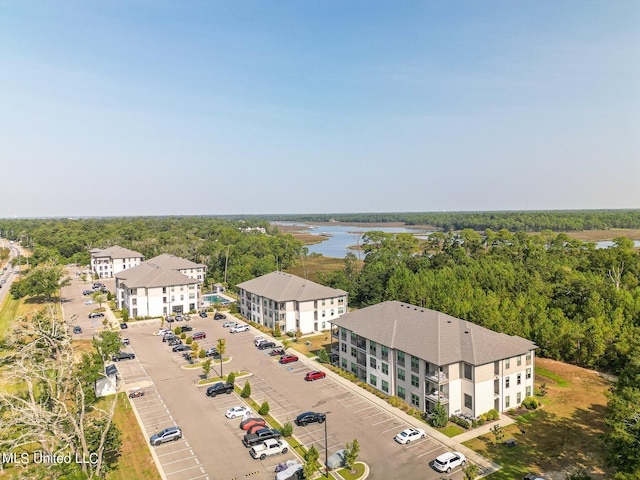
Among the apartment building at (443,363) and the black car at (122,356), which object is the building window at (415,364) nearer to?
the apartment building at (443,363)

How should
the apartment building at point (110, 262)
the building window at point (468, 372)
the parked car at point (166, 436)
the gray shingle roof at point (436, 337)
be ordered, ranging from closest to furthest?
the parked car at point (166, 436) < the building window at point (468, 372) < the gray shingle roof at point (436, 337) < the apartment building at point (110, 262)

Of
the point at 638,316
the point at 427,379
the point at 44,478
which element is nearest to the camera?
the point at 44,478

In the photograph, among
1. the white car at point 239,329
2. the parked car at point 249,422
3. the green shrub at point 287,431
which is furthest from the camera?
the white car at point 239,329

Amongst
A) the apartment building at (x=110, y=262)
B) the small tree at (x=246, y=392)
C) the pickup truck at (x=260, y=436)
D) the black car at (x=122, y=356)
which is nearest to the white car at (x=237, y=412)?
the small tree at (x=246, y=392)

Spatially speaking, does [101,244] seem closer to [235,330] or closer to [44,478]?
[235,330]

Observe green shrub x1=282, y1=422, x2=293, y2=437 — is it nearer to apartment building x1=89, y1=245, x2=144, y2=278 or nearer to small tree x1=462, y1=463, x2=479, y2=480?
small tree x1=462, y1=463, x2=479, y2=480

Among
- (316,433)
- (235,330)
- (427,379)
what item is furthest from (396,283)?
(316,433)
